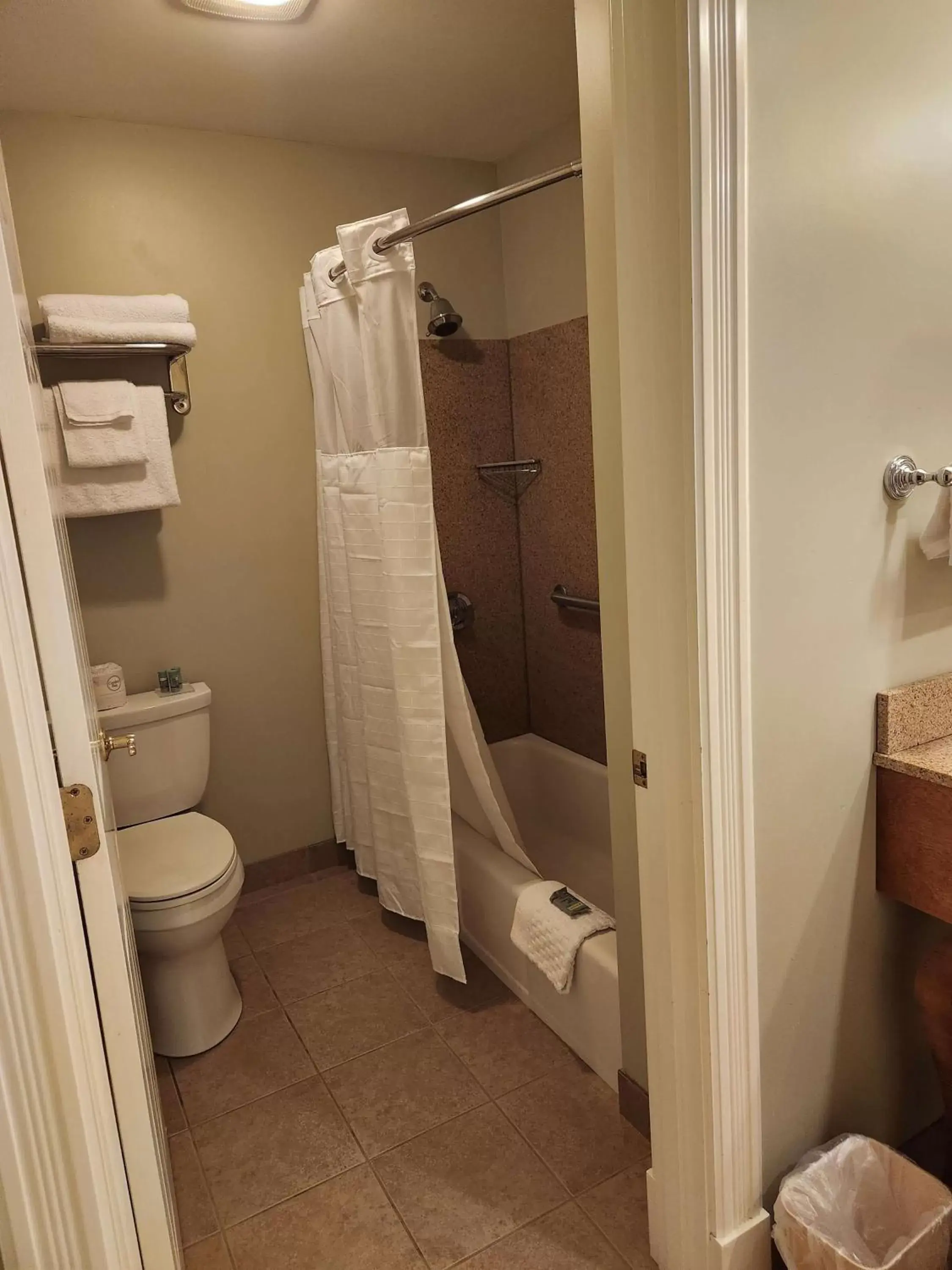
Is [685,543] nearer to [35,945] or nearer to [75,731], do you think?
[75,731]

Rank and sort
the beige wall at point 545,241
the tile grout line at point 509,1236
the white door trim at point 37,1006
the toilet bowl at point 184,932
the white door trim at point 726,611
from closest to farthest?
the white door trim at point 37,1006, the white door trim at point 726,611, the tile grout line at point 509,1236, the toilet bowl at point 184,932, the beige wall at point 545,241

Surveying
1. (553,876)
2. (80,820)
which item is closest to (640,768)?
(80,820)

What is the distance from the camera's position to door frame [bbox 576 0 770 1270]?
1087 mm

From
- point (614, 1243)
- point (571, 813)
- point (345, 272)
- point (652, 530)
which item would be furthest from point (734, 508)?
point (571, 813)

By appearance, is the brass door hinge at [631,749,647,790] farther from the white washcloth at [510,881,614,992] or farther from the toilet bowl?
the toilet bowl

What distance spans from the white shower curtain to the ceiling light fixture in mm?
438

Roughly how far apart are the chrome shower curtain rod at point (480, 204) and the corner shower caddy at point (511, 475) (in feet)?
3.07

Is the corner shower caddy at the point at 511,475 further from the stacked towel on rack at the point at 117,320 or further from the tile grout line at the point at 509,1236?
the tile grout line at the point at 509,1236

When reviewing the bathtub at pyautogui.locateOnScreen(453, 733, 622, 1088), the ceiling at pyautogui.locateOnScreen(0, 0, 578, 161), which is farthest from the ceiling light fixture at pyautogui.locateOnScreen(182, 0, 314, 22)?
the bathtub at pyautogui.locateOnScreen(453, 733, 622, 1088)

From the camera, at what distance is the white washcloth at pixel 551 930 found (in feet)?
6.28

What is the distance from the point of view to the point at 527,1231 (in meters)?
1.58

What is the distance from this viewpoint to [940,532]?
54.9 inches

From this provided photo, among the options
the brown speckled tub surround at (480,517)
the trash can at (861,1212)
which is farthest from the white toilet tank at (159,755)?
the trash can at (861,1212)

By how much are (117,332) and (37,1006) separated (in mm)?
1901
